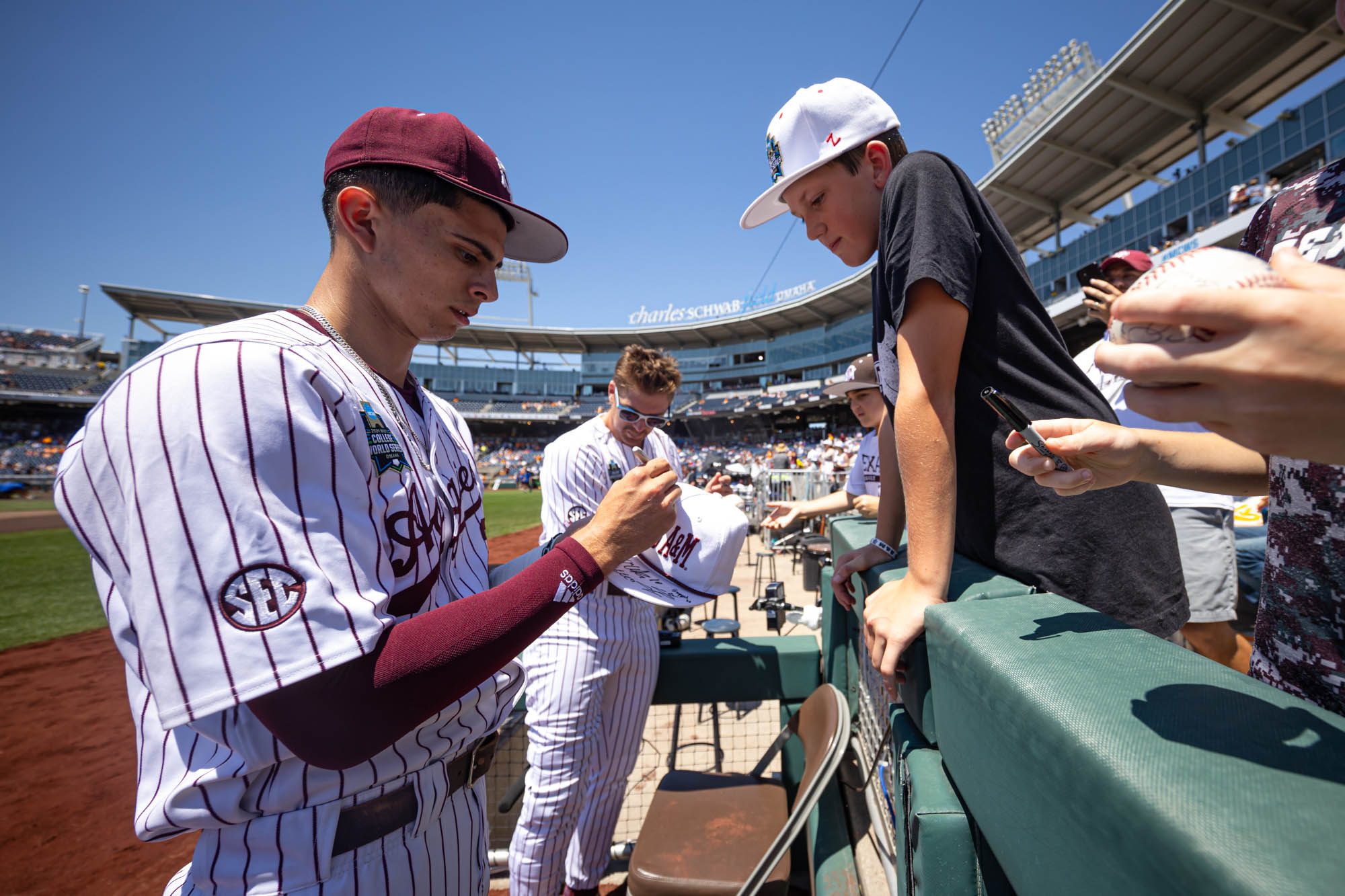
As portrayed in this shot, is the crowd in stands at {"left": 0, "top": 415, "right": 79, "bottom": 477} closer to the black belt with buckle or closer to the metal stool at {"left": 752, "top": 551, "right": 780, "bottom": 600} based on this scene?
the metal stool at {"left": 752, "top": 551, "right": 780, "bottom": 600}

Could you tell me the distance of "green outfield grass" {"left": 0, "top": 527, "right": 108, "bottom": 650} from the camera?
284 inches

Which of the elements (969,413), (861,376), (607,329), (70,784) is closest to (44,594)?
(70,784)

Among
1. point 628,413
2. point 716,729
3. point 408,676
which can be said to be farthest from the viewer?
point 716,729

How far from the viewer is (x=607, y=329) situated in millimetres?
44438

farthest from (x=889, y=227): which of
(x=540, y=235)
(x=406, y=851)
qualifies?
(x=406, y=851)

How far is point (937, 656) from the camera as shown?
829mm

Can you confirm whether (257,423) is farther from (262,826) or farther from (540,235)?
(540,235)

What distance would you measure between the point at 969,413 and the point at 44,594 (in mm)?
13314

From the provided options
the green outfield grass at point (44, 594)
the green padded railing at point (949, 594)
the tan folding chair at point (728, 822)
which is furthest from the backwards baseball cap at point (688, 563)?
the green outfield grass at point (44, 594)

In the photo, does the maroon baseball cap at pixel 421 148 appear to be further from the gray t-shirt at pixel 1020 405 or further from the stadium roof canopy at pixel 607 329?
the stadium roof canopy at pixel 607 329

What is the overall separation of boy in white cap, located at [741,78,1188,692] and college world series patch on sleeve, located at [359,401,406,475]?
90 cm

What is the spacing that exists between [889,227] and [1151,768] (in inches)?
39.3

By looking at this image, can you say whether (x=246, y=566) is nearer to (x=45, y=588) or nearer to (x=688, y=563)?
(x=688, y=563)

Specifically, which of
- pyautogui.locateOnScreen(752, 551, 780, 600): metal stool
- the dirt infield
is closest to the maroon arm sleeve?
the dirt infield
